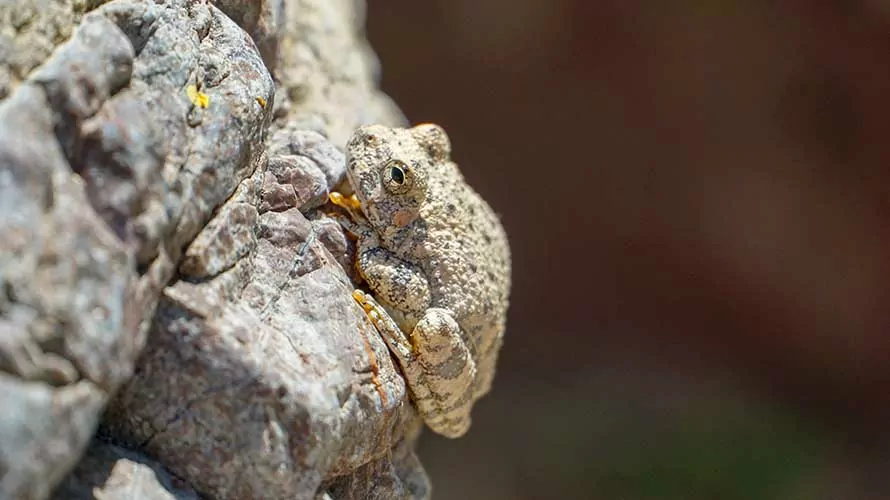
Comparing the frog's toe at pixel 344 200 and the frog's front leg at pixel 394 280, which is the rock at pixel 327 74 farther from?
the frog's front leg at pixel 394 280

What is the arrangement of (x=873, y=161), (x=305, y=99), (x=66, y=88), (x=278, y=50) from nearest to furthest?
(x=66, y=88), (x=278, y=50), (x=305, y=99), (x=873, y=161)

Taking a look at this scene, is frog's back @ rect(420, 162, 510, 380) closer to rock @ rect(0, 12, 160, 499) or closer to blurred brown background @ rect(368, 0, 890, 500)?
rock @ rect(0, 12, 160, 499)

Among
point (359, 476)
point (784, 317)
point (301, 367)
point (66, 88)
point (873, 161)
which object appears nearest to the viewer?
point (66, 88)

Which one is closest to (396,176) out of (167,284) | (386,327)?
Answer: (386,327)

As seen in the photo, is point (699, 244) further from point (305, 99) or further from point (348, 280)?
point (348, 280)

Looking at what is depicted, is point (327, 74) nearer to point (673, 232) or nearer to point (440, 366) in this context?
point (440, 366)

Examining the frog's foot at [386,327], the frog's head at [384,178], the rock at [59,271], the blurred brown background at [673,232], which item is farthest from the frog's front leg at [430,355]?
the blurred brown background at [673,232]

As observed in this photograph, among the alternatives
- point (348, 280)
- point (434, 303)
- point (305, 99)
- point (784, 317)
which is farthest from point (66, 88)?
point (784, 317)
